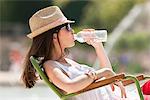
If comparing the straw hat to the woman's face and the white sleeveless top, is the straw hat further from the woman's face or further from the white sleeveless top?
the white sleeveless top

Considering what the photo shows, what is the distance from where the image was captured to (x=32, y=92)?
1266cm

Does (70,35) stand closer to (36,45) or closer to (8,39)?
(36,45)

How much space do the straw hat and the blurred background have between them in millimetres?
6213

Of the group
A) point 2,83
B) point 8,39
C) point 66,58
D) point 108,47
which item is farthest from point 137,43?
point 66,58

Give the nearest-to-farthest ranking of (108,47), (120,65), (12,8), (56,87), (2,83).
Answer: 1. (56,87)
2. (2,83)
3. (120,65)
4. (108,47)
5. (12,8)

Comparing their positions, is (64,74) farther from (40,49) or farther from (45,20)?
(45,20)

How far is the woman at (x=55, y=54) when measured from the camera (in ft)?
12.9

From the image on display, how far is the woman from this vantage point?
394 centimetres

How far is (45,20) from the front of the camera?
13.4ft

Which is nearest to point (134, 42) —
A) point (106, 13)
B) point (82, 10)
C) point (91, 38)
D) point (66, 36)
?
point (106, 13)

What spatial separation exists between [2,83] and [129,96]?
12.6 m

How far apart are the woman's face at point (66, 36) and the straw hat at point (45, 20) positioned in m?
0.04

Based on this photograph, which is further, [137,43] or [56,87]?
[137,43]

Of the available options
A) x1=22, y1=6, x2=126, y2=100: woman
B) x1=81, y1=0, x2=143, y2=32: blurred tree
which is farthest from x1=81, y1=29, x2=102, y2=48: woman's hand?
x1=81, y1=0, x2=143, y2=32: blurred tree
